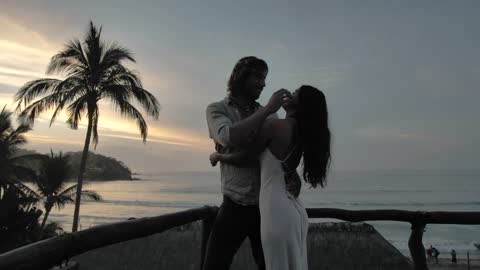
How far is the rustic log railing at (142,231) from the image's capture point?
50.2 inches

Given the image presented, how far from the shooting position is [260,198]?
1615 millimetres

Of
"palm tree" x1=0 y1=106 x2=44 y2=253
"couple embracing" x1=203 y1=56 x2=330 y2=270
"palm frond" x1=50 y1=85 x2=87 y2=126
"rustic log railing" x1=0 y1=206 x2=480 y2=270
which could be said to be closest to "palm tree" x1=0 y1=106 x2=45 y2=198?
"palm tree" x1=0 y1=106 x2=44 y2=253

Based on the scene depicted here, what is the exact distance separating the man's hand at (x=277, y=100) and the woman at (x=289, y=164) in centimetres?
3

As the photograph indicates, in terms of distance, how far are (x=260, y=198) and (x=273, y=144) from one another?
0.69 ft

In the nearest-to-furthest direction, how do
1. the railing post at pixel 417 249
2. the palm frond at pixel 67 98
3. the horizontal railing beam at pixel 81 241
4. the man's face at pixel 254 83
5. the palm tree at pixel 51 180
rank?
1. the horizontal railing beam at pixel 81 241
2. the man's face at pixel 254 83
3. the railing post at pixel 417 249
4. the palm frond at pixel 67 98
5. the palm tree at pixel 51 180

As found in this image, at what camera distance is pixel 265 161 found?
1631mm

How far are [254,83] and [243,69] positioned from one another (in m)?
0.07

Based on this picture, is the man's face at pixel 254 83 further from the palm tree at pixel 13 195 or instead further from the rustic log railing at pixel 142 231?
the palm tree at pixel 13 195

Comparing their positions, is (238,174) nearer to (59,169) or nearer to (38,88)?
(38,88)

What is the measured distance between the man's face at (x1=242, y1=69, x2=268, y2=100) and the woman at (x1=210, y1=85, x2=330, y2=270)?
181mm

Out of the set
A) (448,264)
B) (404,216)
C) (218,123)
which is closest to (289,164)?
(218,123)

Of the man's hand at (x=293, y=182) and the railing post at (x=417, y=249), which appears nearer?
the man's hand at (x=293, y=182)

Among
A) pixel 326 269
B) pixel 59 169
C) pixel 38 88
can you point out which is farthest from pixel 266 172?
pixel 59 169

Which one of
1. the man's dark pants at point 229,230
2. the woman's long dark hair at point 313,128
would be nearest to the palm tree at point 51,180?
the man's dark pants at point 229,230
